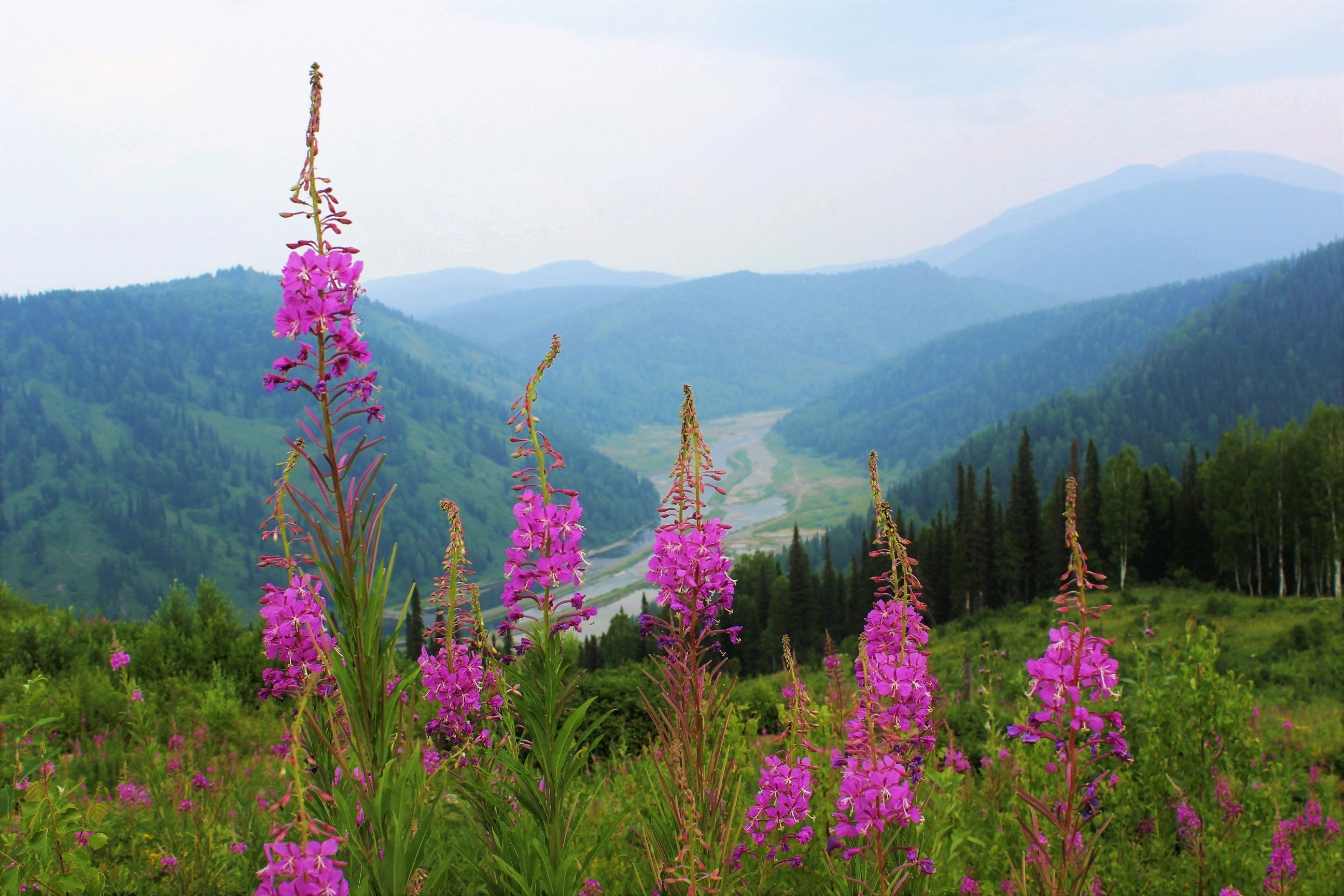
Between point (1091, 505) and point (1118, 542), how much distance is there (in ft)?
19.4

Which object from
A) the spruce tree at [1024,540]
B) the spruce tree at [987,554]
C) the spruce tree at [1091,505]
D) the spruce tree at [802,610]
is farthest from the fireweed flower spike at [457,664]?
the spruce tree at [1091,505]

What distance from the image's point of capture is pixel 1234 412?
192 meters

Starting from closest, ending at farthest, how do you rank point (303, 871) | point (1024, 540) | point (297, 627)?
point (303, 871)
point (297, 627)
point (1024, 540)

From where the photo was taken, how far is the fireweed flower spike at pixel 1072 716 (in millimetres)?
2541

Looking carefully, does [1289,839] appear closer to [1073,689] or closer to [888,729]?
[888,729]

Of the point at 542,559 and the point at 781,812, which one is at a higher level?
the point at 542,559

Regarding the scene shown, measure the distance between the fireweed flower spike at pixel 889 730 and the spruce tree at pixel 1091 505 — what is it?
9811 centimetres

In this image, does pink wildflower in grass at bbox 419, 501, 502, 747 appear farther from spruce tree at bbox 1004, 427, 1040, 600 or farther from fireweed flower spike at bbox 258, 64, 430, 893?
spruce tree at bbox 1004, 427, 1040, 600

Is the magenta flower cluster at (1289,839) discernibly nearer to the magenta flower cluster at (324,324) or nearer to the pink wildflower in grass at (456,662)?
the pink wildflower in grass at (456,662)

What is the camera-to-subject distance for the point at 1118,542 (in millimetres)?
88688

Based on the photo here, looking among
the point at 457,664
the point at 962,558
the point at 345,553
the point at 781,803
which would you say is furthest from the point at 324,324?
the point at 962,558

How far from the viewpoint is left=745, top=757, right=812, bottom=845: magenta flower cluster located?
153 inches

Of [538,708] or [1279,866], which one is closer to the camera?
[538,708]

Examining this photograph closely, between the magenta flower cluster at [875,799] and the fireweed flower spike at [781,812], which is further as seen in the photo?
the fireweed flower spike at [781,812]
